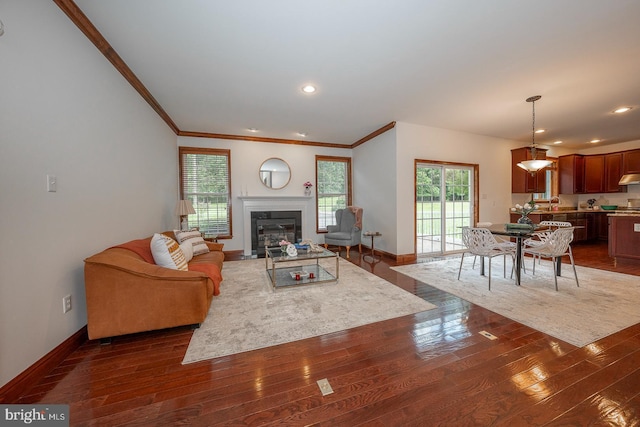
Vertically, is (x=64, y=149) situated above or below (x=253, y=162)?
below

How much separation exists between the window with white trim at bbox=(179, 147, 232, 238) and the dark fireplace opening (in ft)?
1.99

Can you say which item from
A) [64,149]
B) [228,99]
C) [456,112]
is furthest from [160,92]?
[456,112]

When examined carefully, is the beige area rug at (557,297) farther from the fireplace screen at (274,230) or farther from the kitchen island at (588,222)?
the kitchen island at (588,222)

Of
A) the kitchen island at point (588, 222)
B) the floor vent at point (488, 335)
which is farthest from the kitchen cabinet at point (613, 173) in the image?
the floor vent at point (488, 335)

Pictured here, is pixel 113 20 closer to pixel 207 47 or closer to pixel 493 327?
pixel 207 47

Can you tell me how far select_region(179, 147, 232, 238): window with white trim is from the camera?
5168 mm

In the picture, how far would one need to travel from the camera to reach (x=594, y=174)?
6414 millimetres

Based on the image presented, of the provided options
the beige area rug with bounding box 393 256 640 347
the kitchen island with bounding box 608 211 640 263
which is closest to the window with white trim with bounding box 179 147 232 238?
the beige area rug with bounding box 393 256 640 347

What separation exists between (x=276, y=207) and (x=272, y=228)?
0.50m

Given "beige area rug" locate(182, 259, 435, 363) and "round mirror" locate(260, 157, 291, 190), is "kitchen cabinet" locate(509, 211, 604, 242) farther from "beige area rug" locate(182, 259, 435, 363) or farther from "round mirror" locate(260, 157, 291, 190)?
"round mirror" locate(260, 157, 291, 190)

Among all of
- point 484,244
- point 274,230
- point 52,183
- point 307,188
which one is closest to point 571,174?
point 484,244

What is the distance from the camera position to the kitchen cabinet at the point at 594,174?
20.8ft

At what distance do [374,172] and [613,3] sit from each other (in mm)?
3708

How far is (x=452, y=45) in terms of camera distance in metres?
2.38
